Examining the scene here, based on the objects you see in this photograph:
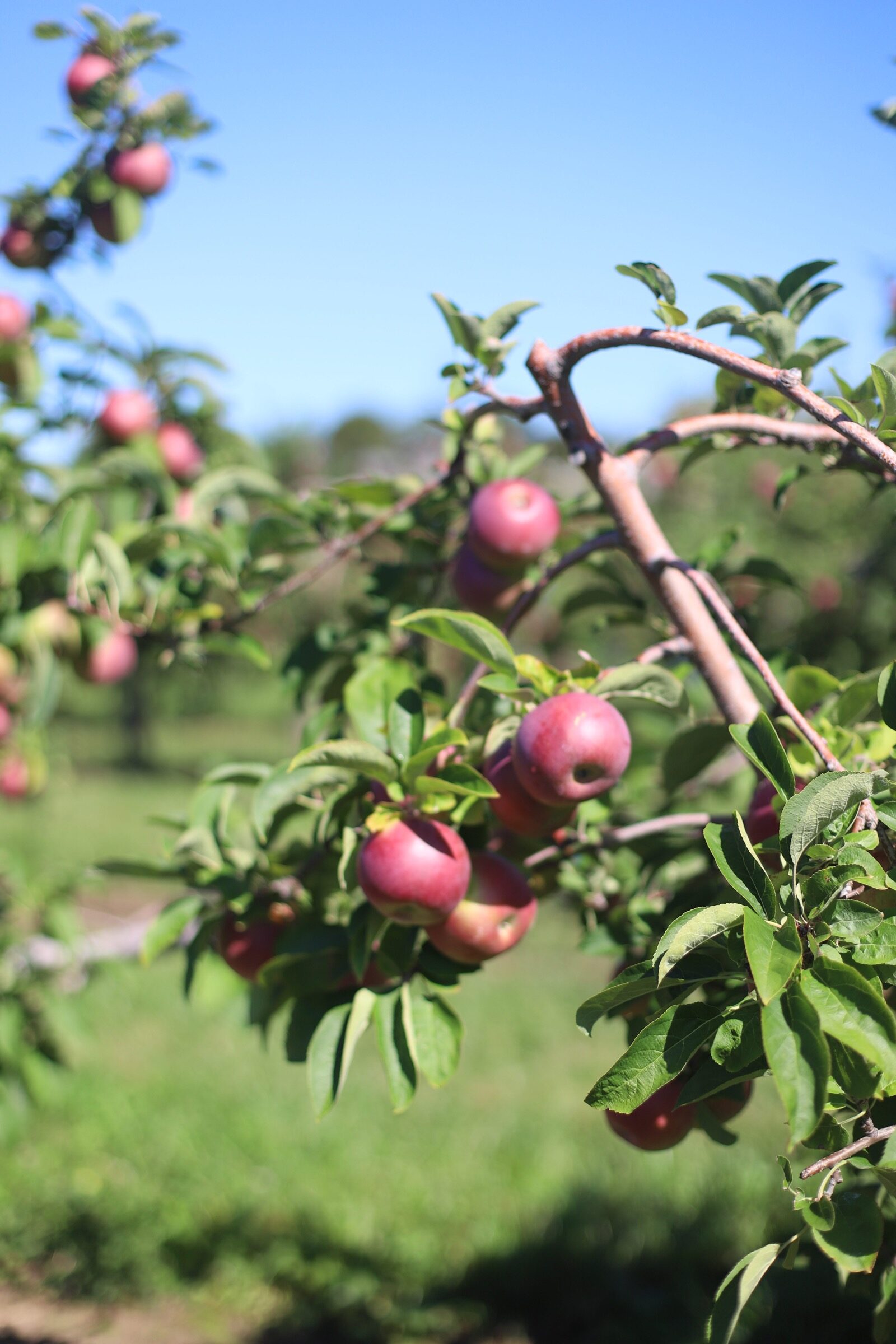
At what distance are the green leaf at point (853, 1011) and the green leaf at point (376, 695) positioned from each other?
468 mm

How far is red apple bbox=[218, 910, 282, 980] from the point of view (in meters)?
1.12

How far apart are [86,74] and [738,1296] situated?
204 cm

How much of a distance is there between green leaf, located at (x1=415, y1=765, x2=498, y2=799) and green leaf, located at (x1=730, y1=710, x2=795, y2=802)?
7.9 inches

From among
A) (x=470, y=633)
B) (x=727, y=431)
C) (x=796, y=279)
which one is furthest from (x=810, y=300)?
(x=470, y=633)

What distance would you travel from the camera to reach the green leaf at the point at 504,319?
108cm

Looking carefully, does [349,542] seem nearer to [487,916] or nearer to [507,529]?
[507,529]

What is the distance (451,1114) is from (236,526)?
87.4 inches

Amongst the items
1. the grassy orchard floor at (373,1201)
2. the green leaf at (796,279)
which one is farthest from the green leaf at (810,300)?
the grassy orchard floor at (373,1201)

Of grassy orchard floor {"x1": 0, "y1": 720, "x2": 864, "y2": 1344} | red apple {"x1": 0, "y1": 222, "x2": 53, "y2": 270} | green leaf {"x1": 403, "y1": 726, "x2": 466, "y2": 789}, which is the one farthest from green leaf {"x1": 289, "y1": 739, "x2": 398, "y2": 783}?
red apple {"x1": 0, "y1": 222, "x2": 53, "y2": 270}

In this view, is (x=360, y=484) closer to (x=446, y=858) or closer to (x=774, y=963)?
(x=446, y=858)

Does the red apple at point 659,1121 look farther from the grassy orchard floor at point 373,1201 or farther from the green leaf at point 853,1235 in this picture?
the grassy orchard floor at point 373,1201

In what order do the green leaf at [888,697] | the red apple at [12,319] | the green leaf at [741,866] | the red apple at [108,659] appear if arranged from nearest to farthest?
the green leaf at [741,866] < the green leaf at [888,697] < the red apple at [108,659] < the red apple at [12,319]

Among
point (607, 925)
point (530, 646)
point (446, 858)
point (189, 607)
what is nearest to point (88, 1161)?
point (189, 607)

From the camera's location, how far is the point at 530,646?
8.23 m
